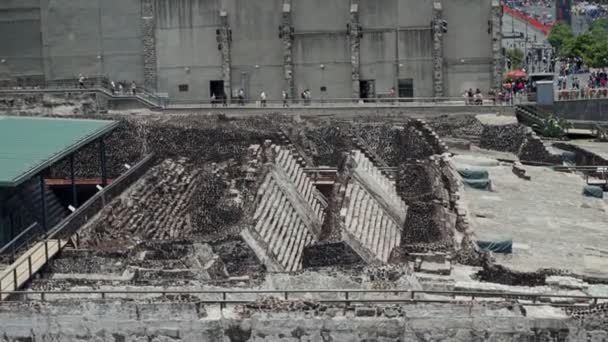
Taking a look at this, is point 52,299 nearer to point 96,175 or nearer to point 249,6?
point 96,175

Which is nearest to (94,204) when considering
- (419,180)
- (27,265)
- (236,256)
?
(27,265)

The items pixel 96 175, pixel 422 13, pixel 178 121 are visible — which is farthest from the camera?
pixel 422 13

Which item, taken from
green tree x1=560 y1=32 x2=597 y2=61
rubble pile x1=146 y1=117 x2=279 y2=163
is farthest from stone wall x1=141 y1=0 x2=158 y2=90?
green tree x1=560 y1=32 x2=597 y2=61

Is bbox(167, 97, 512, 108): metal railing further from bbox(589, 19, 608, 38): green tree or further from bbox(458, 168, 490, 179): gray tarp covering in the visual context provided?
bbox(589, 19, 608, 38): green tree

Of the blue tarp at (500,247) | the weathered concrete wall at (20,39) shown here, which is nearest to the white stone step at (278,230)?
the blue tarp at (500,247)

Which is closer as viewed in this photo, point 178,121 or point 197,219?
point 197,219

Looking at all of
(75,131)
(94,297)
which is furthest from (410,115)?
(94,297)
